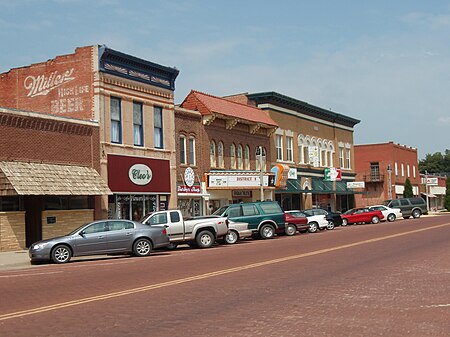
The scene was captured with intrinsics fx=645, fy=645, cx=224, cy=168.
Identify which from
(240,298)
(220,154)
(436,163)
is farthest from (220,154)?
(436,163)

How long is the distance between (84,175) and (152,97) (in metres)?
7.32

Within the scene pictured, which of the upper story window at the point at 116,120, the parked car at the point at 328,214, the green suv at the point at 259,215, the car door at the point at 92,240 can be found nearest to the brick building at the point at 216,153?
the parked car at the point at 328,214

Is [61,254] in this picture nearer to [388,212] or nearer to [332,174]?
[388,212]

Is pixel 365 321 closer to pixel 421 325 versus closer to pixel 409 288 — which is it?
pixel 421 325

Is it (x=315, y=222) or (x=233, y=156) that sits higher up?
(x=233, y=156)

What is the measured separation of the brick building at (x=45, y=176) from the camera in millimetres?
26594


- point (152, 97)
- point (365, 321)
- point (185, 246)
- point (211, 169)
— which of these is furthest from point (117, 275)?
point (211, 169)

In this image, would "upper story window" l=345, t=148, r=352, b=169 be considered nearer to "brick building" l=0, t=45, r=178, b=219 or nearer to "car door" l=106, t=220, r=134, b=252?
"brick building" l=0, t=45, r=178, b=219

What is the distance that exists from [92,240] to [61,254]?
1.12 m

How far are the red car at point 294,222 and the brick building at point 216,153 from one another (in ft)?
16.3

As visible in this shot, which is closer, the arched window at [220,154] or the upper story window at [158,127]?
the upper story window at [158,127]

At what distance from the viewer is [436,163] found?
153250 mm

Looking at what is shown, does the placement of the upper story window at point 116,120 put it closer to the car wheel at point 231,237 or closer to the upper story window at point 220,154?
the car wheel at point 231,237

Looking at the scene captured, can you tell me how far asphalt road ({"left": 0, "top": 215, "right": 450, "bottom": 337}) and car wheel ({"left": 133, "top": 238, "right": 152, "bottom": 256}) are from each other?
12.0 ft
